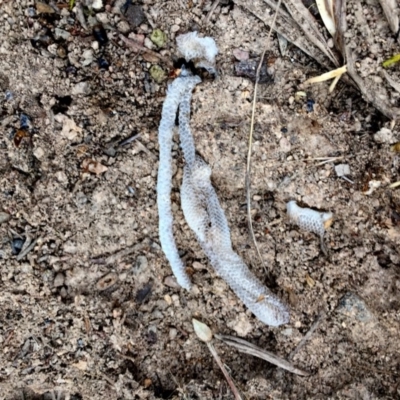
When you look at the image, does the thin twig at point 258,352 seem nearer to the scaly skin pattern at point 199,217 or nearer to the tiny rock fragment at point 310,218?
the scaly skin pattern at point 199,217

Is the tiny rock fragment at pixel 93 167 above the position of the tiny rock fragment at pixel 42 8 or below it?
below

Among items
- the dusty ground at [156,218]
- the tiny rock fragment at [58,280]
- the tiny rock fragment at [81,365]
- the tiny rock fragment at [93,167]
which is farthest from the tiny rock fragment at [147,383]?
the tiny rock fragment at [93,167]

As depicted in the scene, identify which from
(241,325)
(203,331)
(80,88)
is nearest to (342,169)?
(241,325)

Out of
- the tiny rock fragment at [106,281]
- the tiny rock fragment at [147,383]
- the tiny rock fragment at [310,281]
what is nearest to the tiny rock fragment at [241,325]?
the tiny rock fragment at [310,281]

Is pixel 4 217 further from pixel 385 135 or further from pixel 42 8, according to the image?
pixel 385 135

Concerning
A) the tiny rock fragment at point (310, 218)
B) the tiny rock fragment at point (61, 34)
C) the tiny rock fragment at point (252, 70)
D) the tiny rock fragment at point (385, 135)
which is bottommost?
the tiny rock fragment at point (310, 218)

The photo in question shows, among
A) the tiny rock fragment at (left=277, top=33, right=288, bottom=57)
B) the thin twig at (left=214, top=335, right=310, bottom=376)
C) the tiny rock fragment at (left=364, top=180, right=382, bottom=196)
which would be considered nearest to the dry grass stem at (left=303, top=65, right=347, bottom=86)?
the tiny rock fragment at (left=277, top=33, right=288, bottom=57)

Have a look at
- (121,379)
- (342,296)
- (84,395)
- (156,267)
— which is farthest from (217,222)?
(84,395)

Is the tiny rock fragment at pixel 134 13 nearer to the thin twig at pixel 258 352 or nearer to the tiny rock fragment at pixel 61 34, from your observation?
the tiny rock fragment at pixel 61 34
